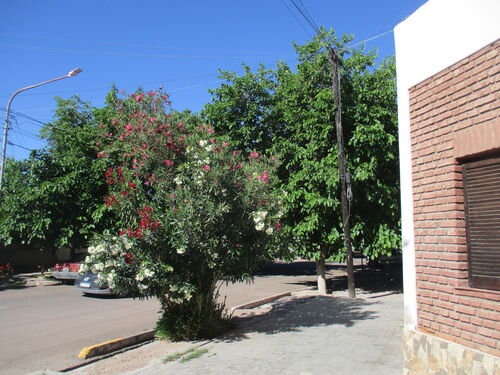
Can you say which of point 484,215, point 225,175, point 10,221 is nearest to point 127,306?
point 225,175

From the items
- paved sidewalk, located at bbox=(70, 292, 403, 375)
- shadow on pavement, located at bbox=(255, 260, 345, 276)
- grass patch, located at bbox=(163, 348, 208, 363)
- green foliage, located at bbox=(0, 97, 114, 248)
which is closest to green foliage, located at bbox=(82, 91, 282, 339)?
grass patch, located at bbox=(163, 348, 208, 363)

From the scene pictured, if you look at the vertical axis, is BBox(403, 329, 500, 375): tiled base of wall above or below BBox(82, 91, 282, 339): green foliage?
below

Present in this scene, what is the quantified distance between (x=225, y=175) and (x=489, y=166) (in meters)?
4.27

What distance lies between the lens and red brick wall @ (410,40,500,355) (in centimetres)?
393

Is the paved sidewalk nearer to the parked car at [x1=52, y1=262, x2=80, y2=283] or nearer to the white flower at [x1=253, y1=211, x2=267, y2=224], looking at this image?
the white flower at [x1=253, y1=211, x2=267, y2=224]

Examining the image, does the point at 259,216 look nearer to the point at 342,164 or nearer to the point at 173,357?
the point at 173,357

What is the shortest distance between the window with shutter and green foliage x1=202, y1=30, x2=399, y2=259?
8630 millimetres

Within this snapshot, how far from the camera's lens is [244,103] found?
677 inches

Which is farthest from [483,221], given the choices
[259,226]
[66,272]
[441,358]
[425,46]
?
[66,272]

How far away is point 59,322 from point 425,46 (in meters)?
9.56

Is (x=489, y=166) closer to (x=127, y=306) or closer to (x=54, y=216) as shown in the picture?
(x=127, y=306)

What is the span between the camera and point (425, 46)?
4852mm

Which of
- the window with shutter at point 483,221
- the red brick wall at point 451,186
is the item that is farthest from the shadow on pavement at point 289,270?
the window with shutter at point 483,221

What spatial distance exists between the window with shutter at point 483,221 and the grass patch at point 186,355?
4422 mm
